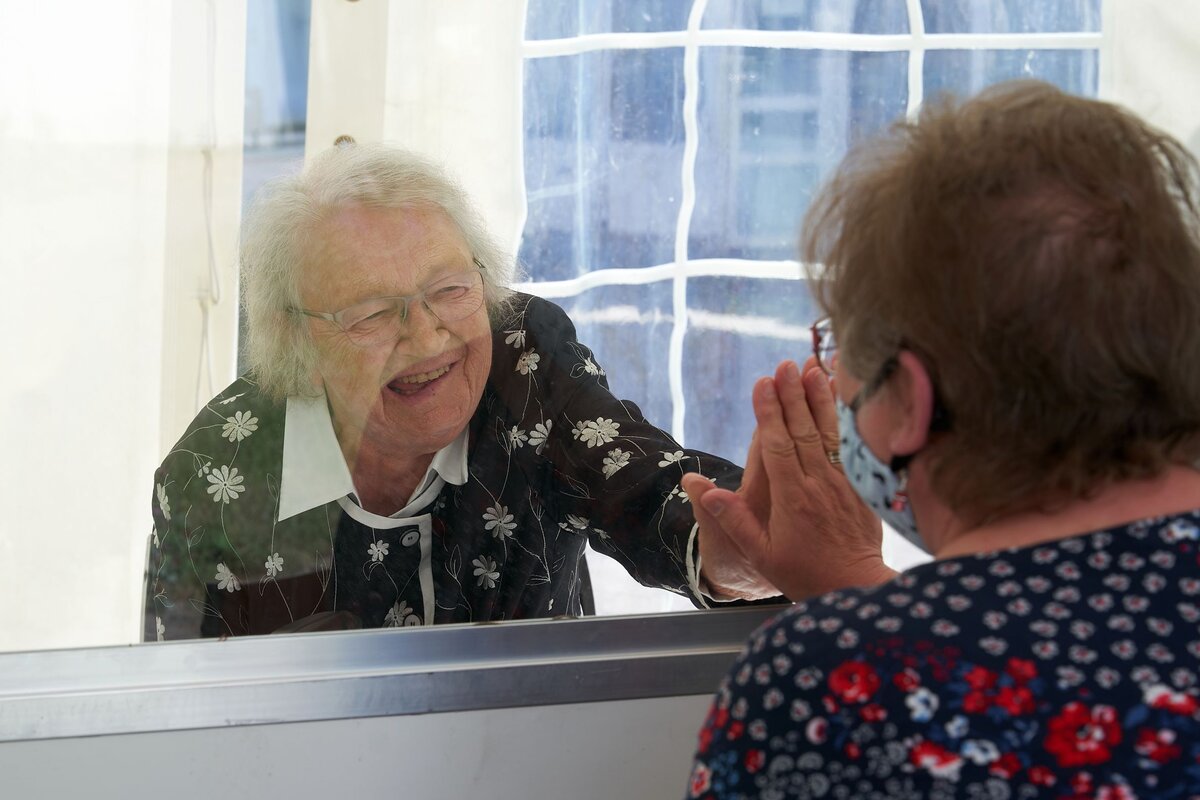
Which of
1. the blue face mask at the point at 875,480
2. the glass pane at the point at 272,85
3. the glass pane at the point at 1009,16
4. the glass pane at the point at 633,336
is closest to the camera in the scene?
the blue face mask at the point at 875,480

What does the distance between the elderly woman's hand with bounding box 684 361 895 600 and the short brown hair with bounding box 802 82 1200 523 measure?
41cm

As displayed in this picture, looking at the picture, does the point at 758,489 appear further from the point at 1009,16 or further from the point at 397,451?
the point at 1009,16

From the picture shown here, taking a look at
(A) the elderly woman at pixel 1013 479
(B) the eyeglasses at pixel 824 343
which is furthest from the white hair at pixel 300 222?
(A) the elderly woman at pixel 1013 479

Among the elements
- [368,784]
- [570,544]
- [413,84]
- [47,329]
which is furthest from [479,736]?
[413,84]

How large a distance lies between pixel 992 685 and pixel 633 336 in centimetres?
84

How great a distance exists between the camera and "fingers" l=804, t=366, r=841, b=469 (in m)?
1.25

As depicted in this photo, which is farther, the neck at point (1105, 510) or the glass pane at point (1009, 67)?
the glass pane at point (1009, 67)

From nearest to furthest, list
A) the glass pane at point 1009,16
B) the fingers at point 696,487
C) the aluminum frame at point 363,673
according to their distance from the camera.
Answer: the aluminum frame at point 363,673
the fingers at point 696,487
the glass pane at point 1009,16

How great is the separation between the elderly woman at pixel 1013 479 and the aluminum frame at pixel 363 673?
0.48 meters

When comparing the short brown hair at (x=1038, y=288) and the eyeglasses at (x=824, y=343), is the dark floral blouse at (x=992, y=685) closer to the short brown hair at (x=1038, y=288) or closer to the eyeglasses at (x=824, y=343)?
the short brown hair at (x=1038, y=288)

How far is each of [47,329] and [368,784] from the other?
23.6 inches

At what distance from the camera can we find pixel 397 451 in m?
1.40

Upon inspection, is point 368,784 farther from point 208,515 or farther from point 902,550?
point 902,550

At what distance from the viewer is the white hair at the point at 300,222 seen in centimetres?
126
